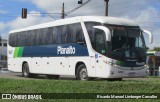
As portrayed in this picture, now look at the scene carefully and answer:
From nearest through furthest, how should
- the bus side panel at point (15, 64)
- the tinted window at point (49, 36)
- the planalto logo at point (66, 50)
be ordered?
1. the tinted window at point (49, 36)
2. the planalto logo at point (66, 50)
3. the bus side panel at point (15, 64)

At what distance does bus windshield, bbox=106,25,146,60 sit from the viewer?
→ 19297mm

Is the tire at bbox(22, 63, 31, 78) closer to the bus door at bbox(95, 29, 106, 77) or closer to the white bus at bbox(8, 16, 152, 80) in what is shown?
the white bus at bbox(8, 16, 152, 80)

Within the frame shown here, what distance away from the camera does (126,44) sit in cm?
1966

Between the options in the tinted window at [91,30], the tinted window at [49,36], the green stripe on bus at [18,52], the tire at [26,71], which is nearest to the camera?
the tinted window at [91,30]

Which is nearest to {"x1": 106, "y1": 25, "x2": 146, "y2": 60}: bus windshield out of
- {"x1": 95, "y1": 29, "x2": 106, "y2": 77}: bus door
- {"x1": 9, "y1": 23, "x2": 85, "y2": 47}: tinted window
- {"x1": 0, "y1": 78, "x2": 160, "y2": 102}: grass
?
{"x1": 95, "y1": 29, "x2": 106, "y2": 77}: bus door

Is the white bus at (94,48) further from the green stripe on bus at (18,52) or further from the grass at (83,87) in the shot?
the grass at (83,87)

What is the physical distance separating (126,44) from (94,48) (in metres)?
1.55

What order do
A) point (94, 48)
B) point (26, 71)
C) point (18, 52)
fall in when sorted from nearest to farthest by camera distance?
1. point (94, 48)
2. point (26, 71)
3. point (18, 52)

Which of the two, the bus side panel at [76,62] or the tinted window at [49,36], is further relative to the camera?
the tinted window at [49,36]

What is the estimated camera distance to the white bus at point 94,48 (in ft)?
63.5

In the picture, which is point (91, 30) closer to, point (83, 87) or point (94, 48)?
point (94, 48)

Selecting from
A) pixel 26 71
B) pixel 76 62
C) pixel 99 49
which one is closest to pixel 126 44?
pixel 99 49

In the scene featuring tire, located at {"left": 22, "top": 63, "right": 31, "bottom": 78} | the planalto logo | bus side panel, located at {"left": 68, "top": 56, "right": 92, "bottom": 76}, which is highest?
the planalto logo

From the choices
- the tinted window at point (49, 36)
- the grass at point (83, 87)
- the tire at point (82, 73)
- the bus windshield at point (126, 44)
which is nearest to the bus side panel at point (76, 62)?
the tire at point (82, 73)
